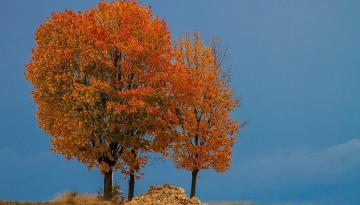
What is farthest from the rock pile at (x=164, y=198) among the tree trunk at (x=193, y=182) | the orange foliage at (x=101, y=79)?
the tree trunk at (x=193, y=182)

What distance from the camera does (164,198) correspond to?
37.1 meters

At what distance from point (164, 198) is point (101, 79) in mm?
10259

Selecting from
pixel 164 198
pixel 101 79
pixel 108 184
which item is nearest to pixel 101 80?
pixel 101 79

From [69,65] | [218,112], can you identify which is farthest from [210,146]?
[69,65]

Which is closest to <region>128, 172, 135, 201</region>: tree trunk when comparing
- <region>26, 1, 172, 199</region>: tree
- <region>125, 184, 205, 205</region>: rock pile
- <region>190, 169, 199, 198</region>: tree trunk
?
<region>26, 1, 172, 199</region>: tree

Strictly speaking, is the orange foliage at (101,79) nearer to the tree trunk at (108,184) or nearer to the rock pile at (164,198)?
the tree trunk at (108,184)

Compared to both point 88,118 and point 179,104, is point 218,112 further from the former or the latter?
point 88,118

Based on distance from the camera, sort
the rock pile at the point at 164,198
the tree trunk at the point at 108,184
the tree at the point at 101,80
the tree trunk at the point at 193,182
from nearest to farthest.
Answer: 1. the rock pile at the point at 164,198
2. the tree at the point at 101,80
3. the tree trunk at the point at 108,184
4. the tree trunk at the point at 193,182

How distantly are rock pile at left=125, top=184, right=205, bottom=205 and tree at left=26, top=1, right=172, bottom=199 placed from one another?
367cm

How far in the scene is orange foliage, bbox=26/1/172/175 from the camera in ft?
129

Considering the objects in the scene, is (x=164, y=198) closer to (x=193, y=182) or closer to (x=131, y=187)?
(x=131, y=187)

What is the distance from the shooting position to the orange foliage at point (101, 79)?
3919 centimetres

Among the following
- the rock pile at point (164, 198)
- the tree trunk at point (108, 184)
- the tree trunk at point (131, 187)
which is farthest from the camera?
the tree trunk at point (131, 187)

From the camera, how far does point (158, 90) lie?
1628 inches
